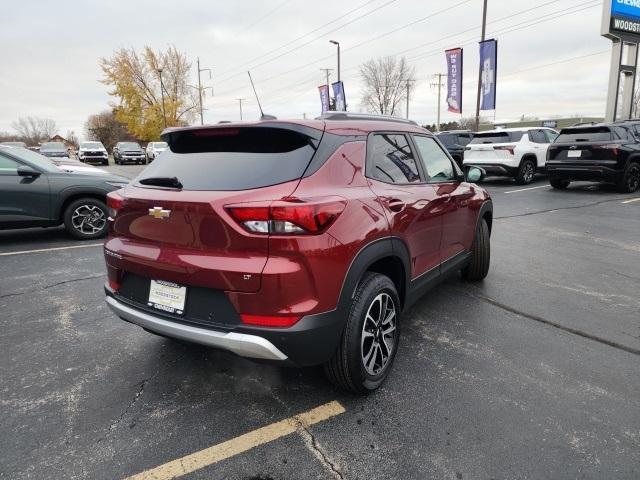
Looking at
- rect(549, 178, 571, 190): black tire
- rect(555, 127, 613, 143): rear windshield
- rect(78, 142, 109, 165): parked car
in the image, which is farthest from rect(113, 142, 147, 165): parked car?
rect(555, 127, 613, 143): rear windshield

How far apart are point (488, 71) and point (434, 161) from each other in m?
21.4

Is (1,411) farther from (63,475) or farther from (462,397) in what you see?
(462,397)

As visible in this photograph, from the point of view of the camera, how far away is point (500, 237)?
7023 mm

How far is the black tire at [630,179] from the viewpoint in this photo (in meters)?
11.3

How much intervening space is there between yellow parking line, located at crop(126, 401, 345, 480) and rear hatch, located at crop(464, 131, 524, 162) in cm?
1267

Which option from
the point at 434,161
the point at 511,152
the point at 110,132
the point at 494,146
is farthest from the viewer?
the point at 110,132

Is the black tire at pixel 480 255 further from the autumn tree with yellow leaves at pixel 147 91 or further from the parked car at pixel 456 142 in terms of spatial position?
the autumn tree with yellow leaves at pixel 147 91

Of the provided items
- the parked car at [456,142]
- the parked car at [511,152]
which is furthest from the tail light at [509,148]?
the parked car at [456,142]

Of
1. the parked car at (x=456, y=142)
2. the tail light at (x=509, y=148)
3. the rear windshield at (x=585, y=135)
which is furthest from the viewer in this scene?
the parked car at (x=456, y=142)

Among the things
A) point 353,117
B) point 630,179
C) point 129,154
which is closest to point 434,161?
point 353,117

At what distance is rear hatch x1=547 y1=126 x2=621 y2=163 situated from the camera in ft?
36.4

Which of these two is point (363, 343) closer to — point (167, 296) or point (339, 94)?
point (167, 296)

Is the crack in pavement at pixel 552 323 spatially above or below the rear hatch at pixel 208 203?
below

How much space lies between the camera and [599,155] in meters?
11.2
